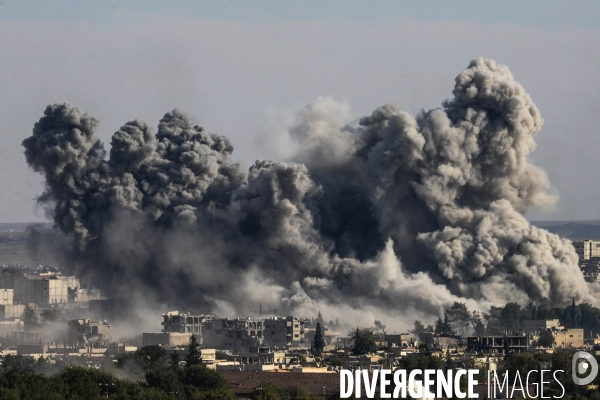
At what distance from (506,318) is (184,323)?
19.1 metres

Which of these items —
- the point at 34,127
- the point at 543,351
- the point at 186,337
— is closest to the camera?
the point at 543,351

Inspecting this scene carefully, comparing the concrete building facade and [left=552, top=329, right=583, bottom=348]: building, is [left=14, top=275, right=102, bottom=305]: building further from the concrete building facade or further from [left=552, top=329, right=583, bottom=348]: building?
[left=552, top=329, right=583, bottom=348]: building

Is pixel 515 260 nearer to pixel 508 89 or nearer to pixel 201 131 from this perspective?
pixel 508 89

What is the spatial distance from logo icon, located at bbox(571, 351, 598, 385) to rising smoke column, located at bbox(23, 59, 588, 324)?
32495 mm

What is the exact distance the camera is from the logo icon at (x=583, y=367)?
77.2m

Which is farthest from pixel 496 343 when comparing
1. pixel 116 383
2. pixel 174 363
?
pixel 116 383

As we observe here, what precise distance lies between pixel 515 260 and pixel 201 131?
72.3 feet

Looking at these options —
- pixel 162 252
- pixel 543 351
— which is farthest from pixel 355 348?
pixel 162 252

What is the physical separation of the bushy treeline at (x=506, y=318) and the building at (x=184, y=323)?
1292 cm

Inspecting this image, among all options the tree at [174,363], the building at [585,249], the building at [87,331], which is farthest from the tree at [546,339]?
the building at [585,249]

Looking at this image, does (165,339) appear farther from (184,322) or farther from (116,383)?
(116,383)

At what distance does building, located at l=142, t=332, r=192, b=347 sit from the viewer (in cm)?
11200

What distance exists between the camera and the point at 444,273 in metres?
120

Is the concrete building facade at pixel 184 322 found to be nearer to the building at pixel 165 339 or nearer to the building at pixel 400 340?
the building at pixel 165 339
